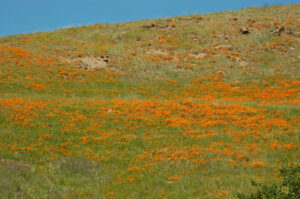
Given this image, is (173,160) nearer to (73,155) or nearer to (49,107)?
(73,155)

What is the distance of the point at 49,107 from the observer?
21578mm

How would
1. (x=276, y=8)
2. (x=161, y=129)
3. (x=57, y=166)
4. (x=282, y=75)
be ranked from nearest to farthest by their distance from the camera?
(x=57, y=166)
(x=161, y=129)
(x=282, y=75)
(x=276, y=8)

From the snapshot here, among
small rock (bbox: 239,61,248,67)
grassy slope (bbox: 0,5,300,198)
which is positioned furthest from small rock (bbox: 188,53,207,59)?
small rock (bbox: 239,61,248,67)

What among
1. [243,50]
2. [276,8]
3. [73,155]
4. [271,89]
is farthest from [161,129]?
[276,8]

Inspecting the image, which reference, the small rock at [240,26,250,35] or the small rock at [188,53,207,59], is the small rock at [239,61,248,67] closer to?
the small rock at [188,53,207,59]

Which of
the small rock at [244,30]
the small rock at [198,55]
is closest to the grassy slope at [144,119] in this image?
the small rock at [198,55]

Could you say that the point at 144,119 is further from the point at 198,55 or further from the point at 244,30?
the point at 244,30

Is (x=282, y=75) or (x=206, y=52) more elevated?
(x=206, y=52)

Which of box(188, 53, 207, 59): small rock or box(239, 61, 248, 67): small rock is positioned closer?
box(239, 61, 248, 67): small rock

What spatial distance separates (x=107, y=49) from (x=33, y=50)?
12809mm

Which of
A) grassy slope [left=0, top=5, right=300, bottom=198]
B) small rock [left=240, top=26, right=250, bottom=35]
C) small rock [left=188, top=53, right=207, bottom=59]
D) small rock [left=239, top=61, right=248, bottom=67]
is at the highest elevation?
small rock [left=240, top=26, right=250, bottom=35]

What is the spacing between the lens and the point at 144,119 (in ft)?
68.8

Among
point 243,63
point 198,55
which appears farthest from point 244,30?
point 198,55

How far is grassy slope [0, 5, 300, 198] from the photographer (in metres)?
12.3
